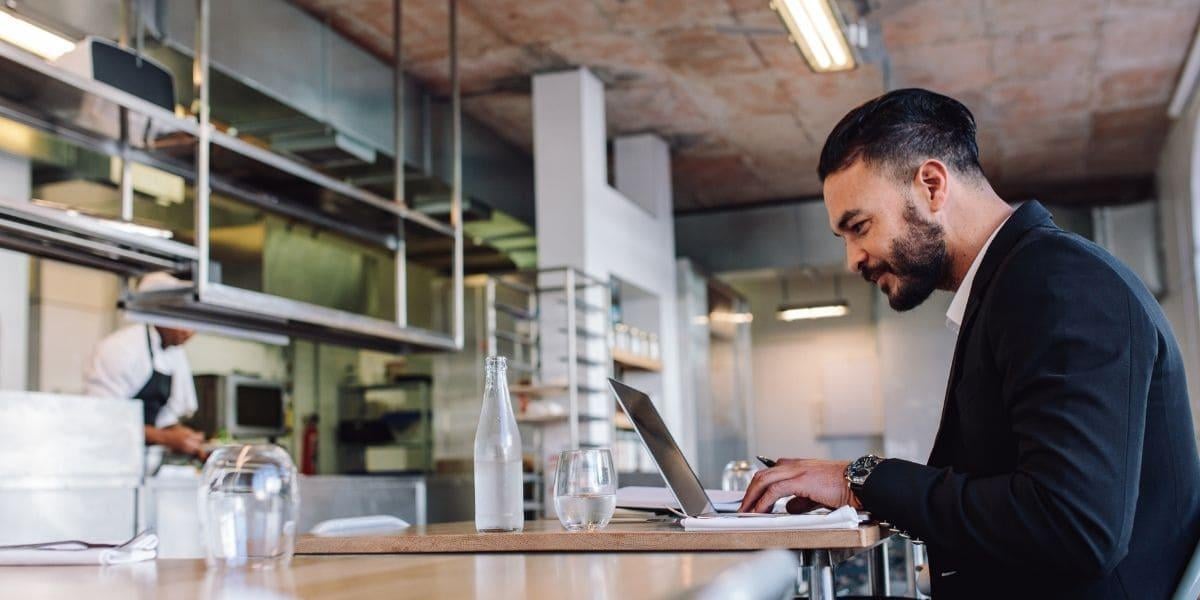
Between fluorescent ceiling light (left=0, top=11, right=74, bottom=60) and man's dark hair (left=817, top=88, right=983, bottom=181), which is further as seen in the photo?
fluorescent ceiling light (left=0, top=11, right=74, bottom=60)

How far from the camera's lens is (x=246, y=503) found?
4.03 feet

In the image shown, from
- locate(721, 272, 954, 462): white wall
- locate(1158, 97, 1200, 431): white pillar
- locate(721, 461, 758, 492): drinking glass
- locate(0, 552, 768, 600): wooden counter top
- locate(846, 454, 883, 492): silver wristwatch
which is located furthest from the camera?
locate(721, 272, 954, 462): white wall

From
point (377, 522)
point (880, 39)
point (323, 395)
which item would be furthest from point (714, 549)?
point (323, 395)

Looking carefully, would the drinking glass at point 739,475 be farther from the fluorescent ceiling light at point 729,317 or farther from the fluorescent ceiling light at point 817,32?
the fluorescent ceiling light at point 729,317

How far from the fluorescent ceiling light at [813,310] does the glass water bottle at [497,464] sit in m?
9.95

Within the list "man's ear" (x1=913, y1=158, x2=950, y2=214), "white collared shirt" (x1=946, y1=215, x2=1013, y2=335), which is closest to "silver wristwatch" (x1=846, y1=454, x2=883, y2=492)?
"white collared shirt" (x1=946, y1=215, x2=1013, y2=335)

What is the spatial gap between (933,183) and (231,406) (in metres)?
6.15

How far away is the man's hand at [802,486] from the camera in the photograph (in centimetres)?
173

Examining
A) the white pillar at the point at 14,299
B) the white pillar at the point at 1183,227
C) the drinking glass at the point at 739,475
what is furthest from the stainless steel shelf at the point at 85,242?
the white pillar at the point at 1183,227

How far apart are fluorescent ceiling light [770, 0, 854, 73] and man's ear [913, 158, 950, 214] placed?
122 inches

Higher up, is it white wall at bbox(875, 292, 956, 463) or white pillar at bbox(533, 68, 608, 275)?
white pillar at bbox(533, 68, 608, 275)

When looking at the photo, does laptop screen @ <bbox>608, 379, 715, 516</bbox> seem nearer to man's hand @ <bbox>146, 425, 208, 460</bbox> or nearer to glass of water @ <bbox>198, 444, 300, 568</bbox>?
glass of water @ <bbox>198, 444, 300, 568</bbox>

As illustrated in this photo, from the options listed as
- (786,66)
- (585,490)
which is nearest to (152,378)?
(786,66)

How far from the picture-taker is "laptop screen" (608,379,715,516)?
1916 mm
